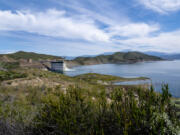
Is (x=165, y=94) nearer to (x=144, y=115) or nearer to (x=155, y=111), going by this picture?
(x=155, y=111)

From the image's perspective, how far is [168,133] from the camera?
229 centimetres

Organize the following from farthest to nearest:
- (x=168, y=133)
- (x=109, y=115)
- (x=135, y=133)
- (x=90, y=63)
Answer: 1. (x=90, y=63)
2. (x=109, y=115)
3. (x=135, y=133)
4. (x=168, y=133)

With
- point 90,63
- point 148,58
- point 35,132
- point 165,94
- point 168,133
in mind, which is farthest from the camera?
point 148,58

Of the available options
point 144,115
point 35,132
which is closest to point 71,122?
point 35,132

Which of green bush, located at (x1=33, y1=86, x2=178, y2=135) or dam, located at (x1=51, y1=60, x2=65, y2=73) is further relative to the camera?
dam, located at (x1=51, y1=60, x2=65, y2=73)

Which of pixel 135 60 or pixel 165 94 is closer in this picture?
pixel 165 94

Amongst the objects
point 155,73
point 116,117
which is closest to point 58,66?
point 155,73

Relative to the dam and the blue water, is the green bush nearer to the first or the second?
the blue water

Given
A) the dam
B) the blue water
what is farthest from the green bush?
the dam

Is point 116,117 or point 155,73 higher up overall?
point 116,117

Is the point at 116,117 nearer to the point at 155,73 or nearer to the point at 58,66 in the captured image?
the point at 155,73

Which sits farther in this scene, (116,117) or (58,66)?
(58,66)

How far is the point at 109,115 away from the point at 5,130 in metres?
2.55

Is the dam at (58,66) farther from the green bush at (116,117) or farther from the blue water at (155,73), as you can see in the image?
the green bush at (116,117)
